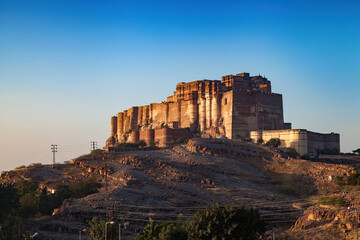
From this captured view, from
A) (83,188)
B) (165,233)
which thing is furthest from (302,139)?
(165,233)

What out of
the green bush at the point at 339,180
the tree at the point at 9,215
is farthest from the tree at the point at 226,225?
the green bush at the point at 339,180

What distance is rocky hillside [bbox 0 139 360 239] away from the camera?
4784 centimetres

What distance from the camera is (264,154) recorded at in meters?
78.9

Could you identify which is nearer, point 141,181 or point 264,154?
Result: point 141,181

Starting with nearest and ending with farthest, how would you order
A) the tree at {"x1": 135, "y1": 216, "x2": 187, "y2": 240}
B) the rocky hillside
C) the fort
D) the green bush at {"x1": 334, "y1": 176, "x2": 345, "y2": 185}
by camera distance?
the tree at {"x1": 135, "y1": 216, "x2": 187, "y2": 240} < the rocky hillside < the green bush at {"x1": 334, "y1": 176, "x2": 345, "y2": 185} < the fort

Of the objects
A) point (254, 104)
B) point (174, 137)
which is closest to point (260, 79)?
point (254, 104)

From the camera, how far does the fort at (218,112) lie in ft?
295

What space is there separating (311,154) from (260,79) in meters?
23.2

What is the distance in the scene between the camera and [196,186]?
207ft

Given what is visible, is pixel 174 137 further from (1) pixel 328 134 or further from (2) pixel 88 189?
(2) pixel 88 189

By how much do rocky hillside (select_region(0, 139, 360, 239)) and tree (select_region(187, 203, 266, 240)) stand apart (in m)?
9.04

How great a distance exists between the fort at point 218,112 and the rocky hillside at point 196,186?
9507mm

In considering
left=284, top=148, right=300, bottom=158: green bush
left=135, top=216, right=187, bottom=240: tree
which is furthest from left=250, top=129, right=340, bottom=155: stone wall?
left=135, top=216, right=187, bottom=240: tree

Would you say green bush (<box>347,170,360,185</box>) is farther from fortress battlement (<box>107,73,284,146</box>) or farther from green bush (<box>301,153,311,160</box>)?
fortress battlement (<box>107,73,284,146</box>)
